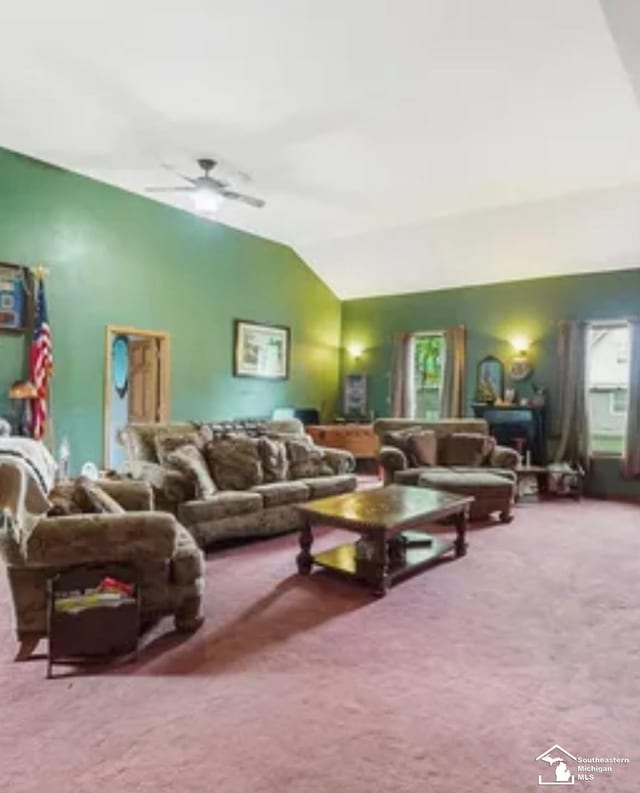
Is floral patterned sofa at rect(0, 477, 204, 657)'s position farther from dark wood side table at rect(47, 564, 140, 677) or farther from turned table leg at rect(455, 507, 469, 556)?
turned table leg at rect(455, 507, 469, 556)

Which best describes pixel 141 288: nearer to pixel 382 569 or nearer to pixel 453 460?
pixel 453 460

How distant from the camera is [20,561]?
7.98ft

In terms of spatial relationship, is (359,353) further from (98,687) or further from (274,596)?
(98,687)

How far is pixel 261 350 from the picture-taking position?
7.82m

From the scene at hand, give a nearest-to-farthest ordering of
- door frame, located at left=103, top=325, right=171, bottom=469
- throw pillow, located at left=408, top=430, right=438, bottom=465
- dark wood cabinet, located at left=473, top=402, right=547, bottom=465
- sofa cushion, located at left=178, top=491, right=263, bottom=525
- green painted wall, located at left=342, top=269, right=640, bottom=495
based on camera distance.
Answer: sofa cushion, located at left=178, top=491, right=263, bottom=525, throw pillow, located at left=408, top=430, right=438, bottom=465, door frame, located at left=103, top=325, right=171, bottom=469, green painted wall, located at left=342, top=269, right=640, bottom=495, dark wood cabinet, located at left=473, top=402, right=547, bottom=465

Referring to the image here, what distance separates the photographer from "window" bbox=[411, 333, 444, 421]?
8.27 m

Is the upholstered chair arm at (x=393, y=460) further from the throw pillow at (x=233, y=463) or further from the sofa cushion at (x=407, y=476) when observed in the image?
the throw pillow at (x=233, y=463)

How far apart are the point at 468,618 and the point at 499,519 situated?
2.55 metres

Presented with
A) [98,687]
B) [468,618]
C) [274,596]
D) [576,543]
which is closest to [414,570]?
[468,618]

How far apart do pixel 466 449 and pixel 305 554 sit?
2.85 metres

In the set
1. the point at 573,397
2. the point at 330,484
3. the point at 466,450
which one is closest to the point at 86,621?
the point at 330,484

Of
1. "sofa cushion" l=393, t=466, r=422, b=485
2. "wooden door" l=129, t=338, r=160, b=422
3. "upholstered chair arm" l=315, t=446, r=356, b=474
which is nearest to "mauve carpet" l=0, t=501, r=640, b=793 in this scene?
"upholstered chair arm" l=315, t=446, r=356, b=474

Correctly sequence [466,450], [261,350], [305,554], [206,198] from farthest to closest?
1. [261,350]
2. [466,450]
3. [206,198]
4. [305,554]

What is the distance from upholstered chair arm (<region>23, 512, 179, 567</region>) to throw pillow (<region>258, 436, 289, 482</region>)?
214cm
